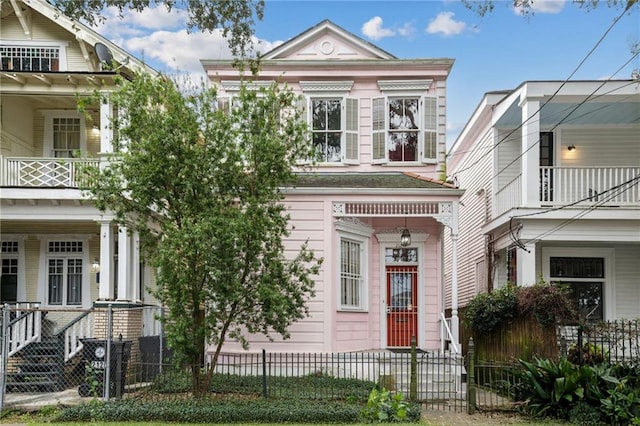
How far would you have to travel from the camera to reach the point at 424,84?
53.6ft

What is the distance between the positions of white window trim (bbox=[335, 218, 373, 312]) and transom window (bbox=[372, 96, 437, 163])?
2.01m

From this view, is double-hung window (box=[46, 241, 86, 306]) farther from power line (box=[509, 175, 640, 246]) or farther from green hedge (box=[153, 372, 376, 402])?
power line (box=[509, 175, 640, 246])

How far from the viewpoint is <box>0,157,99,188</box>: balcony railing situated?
15.5m

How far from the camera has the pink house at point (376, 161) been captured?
49.6 feet

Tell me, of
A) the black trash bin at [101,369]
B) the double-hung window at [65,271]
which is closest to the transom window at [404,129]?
the black trash bin at [101,369]

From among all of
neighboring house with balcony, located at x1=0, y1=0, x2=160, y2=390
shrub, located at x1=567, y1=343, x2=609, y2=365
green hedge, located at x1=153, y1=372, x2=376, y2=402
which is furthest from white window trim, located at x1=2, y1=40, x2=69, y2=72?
shrub, located at x1=567, y1=343, x2=609, y2=365

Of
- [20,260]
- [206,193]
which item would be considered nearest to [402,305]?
[206,193]

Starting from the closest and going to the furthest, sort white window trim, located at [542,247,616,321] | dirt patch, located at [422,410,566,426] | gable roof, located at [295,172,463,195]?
dirt patch, located at [422,410,566,426]
gable roof, located at [295,172,463,195]
white window trim, located at [542,247,616,321]

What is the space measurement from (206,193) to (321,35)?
7609 mm

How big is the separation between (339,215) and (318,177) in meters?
1.52

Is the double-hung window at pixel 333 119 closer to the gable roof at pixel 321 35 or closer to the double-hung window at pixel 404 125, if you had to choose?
the double-hung window at pixel 404 125

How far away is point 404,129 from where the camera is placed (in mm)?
16391

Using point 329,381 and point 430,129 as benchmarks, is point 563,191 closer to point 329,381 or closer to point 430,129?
point 430,129

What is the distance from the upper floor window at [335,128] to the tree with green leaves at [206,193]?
5.26 metres
